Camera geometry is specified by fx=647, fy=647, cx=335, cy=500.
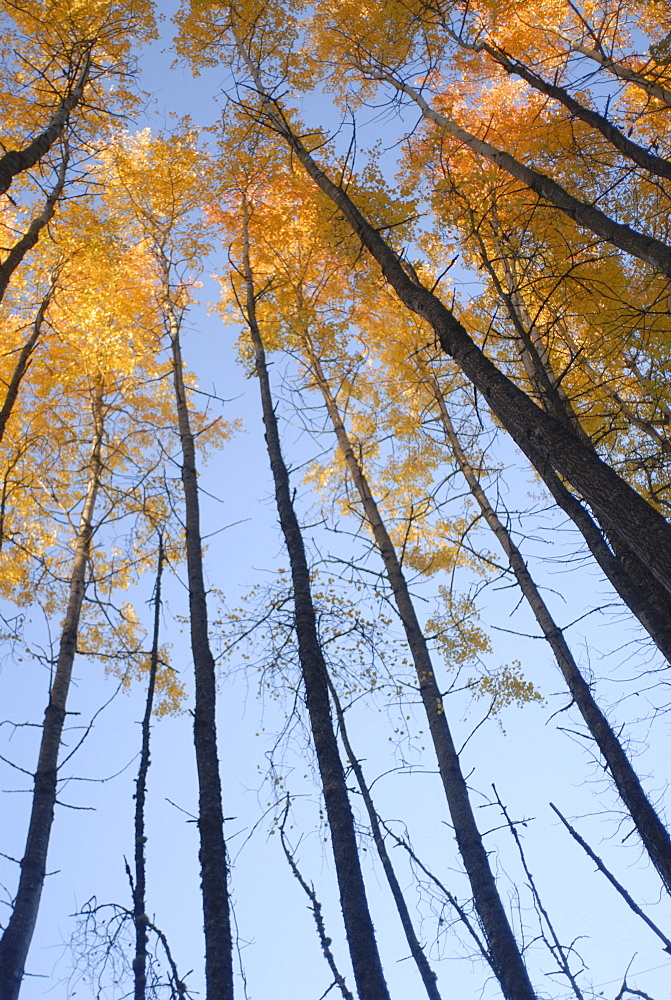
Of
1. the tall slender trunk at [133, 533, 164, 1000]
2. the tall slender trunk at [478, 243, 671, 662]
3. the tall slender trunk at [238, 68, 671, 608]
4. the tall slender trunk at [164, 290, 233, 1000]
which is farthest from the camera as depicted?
the tall slender trunk at [133, 533, 164, 1000]

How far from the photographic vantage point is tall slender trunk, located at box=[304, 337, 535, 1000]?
500 centimetres

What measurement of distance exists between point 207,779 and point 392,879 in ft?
14.2

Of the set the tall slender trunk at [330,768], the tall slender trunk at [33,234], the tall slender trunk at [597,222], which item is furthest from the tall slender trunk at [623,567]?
the tall slender trunk at [33,234]

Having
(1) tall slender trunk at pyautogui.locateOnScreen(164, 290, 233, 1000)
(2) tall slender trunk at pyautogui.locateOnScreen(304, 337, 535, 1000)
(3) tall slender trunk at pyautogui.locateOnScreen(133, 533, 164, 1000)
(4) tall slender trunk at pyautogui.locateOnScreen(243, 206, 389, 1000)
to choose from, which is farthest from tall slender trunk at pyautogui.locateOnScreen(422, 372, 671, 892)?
(3) tall slender trunk at pyautogui.locateOnScreen(133, 533, 164, 1000)

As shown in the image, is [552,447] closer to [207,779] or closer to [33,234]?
[207,779]

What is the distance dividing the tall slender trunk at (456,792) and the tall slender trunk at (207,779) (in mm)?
2010

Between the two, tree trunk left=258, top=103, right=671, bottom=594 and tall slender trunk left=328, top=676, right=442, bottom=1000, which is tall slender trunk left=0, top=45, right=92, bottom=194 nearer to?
tree trunk left=258, top=103, right=671, bottom=594

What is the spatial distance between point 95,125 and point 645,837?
10.1 meters

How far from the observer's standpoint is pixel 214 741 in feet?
A: 19.2

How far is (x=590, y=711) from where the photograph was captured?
6625mm

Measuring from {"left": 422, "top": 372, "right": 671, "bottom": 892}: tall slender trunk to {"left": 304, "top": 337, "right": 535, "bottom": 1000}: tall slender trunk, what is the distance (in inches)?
57.8

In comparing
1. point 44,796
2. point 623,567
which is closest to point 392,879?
point 44,796

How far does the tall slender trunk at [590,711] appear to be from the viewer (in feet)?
18.7

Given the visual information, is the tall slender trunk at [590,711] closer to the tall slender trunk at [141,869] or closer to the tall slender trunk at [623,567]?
the tall slender trunk at [623,567]
